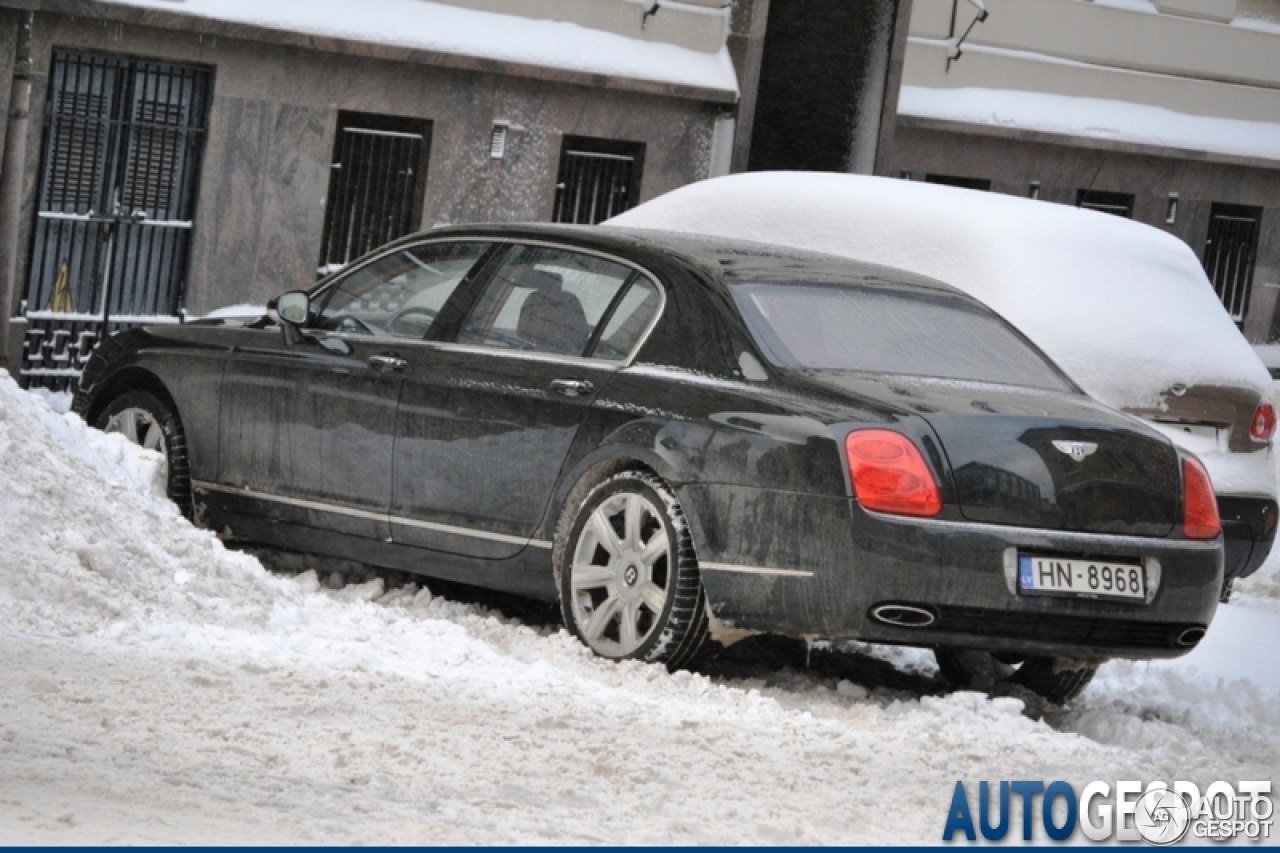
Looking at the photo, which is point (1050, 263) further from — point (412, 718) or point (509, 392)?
point (412, 718)

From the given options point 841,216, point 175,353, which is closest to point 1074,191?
point 841,216

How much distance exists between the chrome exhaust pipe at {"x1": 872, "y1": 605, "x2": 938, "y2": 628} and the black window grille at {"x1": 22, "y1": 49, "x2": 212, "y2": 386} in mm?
9387

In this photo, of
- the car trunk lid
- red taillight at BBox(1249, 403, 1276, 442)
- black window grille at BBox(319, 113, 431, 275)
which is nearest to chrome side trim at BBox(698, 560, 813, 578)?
the car trunk lid

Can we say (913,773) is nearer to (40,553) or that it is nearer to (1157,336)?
(40,553)

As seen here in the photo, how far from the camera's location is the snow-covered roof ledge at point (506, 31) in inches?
643

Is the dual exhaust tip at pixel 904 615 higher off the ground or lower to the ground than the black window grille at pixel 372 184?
lower

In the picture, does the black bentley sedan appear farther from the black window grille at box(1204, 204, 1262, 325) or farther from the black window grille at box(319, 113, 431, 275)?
the black window grille at box(1204, 204, 1262, 325)

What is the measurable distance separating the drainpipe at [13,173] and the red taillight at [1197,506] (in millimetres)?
8697

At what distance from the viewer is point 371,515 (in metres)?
8.82

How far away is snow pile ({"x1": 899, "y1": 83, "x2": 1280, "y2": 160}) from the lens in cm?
2303

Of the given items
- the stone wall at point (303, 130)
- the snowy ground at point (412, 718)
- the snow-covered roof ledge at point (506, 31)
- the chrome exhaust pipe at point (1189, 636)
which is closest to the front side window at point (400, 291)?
the snowy ground at point (412, 718)

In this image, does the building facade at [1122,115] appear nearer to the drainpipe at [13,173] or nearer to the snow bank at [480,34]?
the snow bank at [480,34]

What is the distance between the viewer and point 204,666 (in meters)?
6.97

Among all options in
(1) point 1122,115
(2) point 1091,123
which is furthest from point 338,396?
(1) point 1122,115
